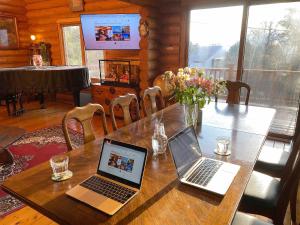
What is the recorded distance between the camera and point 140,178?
3.64 feet

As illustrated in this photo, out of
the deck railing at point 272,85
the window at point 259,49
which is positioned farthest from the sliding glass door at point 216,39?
the deck railing at point 272,85

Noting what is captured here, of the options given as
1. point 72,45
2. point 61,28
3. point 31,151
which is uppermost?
point 61,28

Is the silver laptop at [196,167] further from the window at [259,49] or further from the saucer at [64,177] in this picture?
the window at [259,49]

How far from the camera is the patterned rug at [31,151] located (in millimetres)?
2296

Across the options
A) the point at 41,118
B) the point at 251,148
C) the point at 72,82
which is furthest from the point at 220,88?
the point at 41,118

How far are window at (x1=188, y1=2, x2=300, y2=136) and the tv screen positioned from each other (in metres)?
1.11

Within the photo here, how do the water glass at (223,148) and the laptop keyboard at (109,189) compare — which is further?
the water glass at (223,148)

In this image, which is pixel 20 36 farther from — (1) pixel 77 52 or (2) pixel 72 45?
(1) pixel 77 52

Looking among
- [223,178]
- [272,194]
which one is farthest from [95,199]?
[272,194]

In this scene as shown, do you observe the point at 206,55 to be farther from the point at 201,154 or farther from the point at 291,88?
the point at 201,154

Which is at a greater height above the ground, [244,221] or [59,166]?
[59,166]

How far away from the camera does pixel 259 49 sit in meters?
3.88

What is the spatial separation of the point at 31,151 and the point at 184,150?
281cm

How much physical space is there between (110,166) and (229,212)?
0.60 m
